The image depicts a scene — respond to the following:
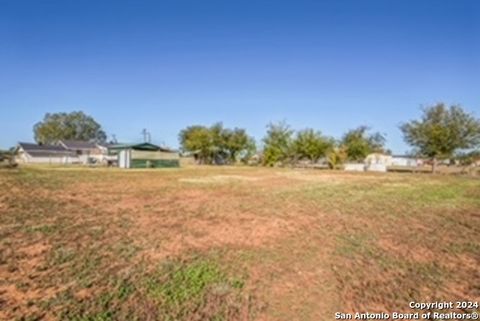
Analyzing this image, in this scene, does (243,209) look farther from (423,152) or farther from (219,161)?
(219,161)

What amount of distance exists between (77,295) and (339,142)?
5481 centimetres

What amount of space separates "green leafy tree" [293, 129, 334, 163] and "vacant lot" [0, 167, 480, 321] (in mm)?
43339

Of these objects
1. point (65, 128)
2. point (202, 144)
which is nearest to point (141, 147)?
point (202, 144)

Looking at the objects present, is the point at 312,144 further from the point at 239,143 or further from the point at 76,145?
the point at 76,145

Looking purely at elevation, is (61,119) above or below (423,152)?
above

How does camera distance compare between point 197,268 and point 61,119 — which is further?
point 61,119

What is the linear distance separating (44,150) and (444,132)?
61519 millimetres

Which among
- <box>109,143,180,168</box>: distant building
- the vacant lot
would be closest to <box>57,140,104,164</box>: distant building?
<box>109,143,180,168</box>: distant building

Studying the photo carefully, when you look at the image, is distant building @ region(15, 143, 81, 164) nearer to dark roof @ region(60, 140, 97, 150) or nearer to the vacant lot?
dark roof @ region(60, 140, 97, 150)

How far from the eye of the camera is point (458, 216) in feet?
32.4

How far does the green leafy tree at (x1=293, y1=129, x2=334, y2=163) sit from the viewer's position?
5256cm

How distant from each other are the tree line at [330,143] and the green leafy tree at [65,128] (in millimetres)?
37995

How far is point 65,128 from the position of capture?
9369cm

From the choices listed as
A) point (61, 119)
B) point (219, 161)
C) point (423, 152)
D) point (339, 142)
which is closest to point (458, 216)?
point (423, 152)
